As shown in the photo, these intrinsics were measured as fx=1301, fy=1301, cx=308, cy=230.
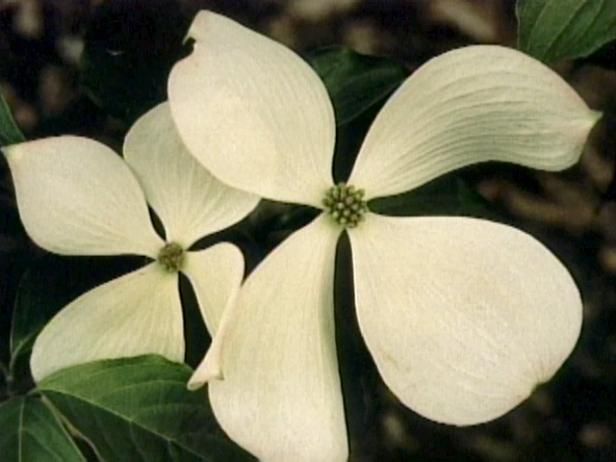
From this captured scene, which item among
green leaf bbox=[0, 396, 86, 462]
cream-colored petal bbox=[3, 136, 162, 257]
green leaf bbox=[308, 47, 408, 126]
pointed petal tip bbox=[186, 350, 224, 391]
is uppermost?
green leaf bbox=[308, 47, 408, 126]

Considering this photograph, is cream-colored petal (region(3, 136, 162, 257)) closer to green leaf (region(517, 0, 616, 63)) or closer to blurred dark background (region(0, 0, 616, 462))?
blurred dark background (region(0, 0, 616, 462))

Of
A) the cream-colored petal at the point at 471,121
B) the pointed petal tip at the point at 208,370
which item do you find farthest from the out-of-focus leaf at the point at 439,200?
the pointed petal tip at the point at 208,370

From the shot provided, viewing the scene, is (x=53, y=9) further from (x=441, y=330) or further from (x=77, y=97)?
(x=441, y=330)

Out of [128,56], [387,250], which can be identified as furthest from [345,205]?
[128,56]

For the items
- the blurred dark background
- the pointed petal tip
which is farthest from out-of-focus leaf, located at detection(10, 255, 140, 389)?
the pointed petal tip

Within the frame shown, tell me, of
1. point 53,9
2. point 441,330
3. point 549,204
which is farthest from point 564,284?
point 53,9

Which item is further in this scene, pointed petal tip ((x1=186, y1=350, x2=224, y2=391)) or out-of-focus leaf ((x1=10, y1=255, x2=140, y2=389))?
out-of-focus leaf ((x1=10, y1=255, x2=140, y2=389))

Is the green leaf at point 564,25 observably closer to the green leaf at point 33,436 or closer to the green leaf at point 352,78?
the green leaf at point 352,78
